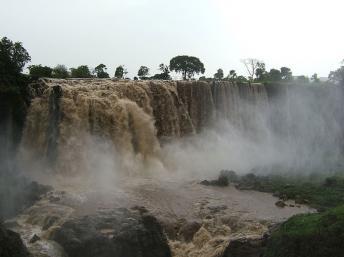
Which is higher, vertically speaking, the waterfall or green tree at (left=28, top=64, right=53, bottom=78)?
green tree at (left=28, top=64, right=53, bottom=78)

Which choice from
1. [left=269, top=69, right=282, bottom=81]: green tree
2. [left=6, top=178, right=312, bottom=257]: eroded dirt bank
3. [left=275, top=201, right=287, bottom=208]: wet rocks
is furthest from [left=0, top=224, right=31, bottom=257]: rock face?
[left=269, top=69, right=282, bottom=81]: green tree

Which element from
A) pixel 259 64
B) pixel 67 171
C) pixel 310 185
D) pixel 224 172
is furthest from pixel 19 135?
pixel 259 64

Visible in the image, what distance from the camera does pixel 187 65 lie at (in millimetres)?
45375

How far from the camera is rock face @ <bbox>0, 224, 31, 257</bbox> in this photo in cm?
991

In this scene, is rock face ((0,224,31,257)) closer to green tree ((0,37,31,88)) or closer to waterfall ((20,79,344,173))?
waterfall ((20,79,344,173))

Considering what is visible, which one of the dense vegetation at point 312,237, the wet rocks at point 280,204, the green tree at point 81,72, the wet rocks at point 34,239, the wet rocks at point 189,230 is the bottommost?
the wet rocks at point 280,204

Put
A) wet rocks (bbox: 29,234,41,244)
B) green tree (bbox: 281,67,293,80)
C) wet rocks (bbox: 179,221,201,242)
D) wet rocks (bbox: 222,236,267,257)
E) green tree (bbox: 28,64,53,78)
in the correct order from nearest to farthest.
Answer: wet rocks (bbox: 222,236,267,257)
wet rocks (bbox: 29,234,41,244)
wet rocks (bbox: 179,221,201,242)
green tree (bbox: 28,64,53,78)
green tree (bbox: 281,67,293,80)

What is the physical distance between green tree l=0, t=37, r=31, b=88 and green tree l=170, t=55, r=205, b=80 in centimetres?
2438

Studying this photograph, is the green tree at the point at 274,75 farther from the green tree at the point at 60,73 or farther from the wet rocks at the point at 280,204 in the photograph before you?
the wet rocks at the point at 280,204

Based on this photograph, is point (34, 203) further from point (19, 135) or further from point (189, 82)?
point (189, 82)

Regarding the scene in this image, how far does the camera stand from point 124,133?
21.9m

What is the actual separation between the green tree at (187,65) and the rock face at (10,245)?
35018 millimetres

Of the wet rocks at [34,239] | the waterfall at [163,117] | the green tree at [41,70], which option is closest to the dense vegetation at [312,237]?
the wet rocks at [34,239]

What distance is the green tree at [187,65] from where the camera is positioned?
4497 cm
